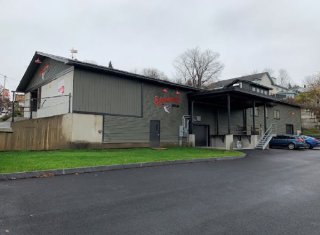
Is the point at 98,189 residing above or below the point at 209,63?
below

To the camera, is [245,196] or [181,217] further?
[245,196]

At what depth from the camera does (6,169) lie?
28.0 feet

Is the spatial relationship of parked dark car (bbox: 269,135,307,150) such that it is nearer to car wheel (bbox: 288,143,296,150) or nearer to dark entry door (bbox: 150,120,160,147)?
car wheel (bbox: 288,143,296,150)

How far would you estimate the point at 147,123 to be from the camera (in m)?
20.2

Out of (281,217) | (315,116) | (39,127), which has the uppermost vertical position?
(315,116)

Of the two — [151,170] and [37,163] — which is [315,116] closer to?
[151,170]

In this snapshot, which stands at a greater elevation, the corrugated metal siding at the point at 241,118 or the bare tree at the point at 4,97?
the bare tree at the point at 4,97

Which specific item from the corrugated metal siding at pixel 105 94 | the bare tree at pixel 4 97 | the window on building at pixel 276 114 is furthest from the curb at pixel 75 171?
the bare tree at pixel 4 97

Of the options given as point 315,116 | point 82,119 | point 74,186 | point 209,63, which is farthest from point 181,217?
point 209,63

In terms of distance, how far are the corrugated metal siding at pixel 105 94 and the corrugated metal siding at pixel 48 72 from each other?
1656 millimetres

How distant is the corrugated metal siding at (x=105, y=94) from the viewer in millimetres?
17047

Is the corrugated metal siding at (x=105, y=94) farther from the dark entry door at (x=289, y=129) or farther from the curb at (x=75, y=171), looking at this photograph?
the dark entry door at (x=289, y=129)

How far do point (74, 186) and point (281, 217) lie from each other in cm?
496

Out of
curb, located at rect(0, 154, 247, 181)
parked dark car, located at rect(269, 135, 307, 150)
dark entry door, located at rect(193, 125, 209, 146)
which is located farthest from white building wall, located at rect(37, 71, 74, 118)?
parked dark car, located at rect(269, 135, 307, 150)
